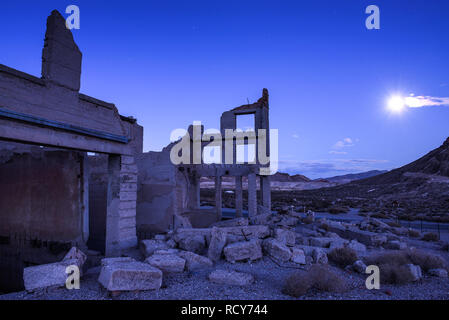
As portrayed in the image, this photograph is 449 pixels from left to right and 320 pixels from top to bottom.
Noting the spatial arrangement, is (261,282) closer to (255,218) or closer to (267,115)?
(255,218)

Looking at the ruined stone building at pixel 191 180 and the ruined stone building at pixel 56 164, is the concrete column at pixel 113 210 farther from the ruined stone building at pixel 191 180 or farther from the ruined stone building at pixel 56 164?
the ruined stone building at pixel 191 180

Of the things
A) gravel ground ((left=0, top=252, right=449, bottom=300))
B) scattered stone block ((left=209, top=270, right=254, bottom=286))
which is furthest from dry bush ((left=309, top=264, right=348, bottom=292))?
scattered stone block ((left=209, top=270, right=254, bottom=286))

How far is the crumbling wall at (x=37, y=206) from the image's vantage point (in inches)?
341

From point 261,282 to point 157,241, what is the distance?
3.78 meters

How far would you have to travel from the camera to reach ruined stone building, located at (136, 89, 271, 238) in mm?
12352

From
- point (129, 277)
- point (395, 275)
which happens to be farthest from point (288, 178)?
point (129, 277)

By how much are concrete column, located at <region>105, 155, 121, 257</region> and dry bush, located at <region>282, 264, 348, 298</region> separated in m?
5.44

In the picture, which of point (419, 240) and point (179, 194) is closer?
point (419, 240)

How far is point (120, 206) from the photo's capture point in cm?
862

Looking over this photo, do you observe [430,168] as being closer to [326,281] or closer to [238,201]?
[238,201]

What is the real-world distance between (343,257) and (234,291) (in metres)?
3.95

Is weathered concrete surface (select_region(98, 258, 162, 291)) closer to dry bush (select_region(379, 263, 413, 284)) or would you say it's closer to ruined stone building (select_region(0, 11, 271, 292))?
ruined stone building (select_region(0, 11, 271, 292))
